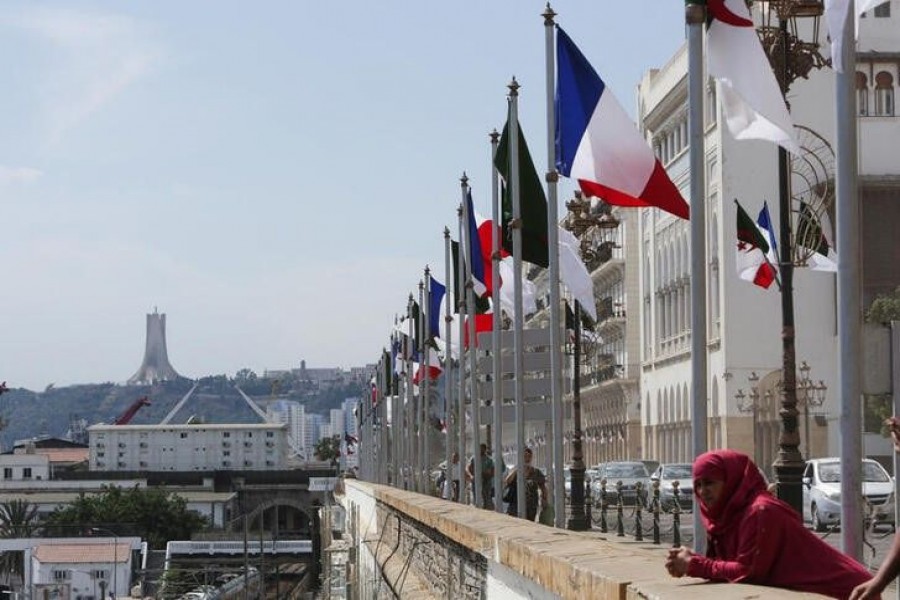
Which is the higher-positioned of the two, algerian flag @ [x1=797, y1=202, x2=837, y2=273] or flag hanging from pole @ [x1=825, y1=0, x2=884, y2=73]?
algerian flag @ [x1=797, y1=202, x2=837, y2=273]

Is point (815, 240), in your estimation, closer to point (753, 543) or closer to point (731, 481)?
point (731, 481)

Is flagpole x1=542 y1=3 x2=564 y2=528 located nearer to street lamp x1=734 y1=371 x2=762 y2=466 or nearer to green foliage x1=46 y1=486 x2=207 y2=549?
street lamp x1=734 y1=371 x2=762 y2=466

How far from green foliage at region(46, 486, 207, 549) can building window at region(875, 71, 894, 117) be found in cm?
10623

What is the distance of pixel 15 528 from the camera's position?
569 ft

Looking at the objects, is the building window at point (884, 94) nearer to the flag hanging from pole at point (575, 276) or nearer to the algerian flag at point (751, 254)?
the algerian flag at point (751, 254)

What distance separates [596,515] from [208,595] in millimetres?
41644

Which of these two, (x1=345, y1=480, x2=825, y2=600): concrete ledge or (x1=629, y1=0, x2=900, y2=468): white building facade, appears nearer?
(x1=345, y1=480, x2=825, y2=600): concrete ledge

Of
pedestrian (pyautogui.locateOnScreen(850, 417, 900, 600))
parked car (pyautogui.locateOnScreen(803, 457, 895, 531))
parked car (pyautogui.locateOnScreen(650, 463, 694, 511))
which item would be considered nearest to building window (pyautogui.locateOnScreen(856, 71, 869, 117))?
parked car (pyautogui.locateOnScreen(650, 463, 694, 511))

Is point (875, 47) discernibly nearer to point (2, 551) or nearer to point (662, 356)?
point (662, 356)

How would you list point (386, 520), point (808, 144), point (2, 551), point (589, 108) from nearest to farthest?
point (589, 108), point (386, 520), point (808, 144), point (2, 551)

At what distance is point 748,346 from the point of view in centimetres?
6856

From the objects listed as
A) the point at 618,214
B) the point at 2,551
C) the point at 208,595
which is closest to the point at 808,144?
the point at 618,214

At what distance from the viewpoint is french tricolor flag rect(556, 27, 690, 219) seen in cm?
1903

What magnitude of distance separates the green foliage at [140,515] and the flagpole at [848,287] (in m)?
156
